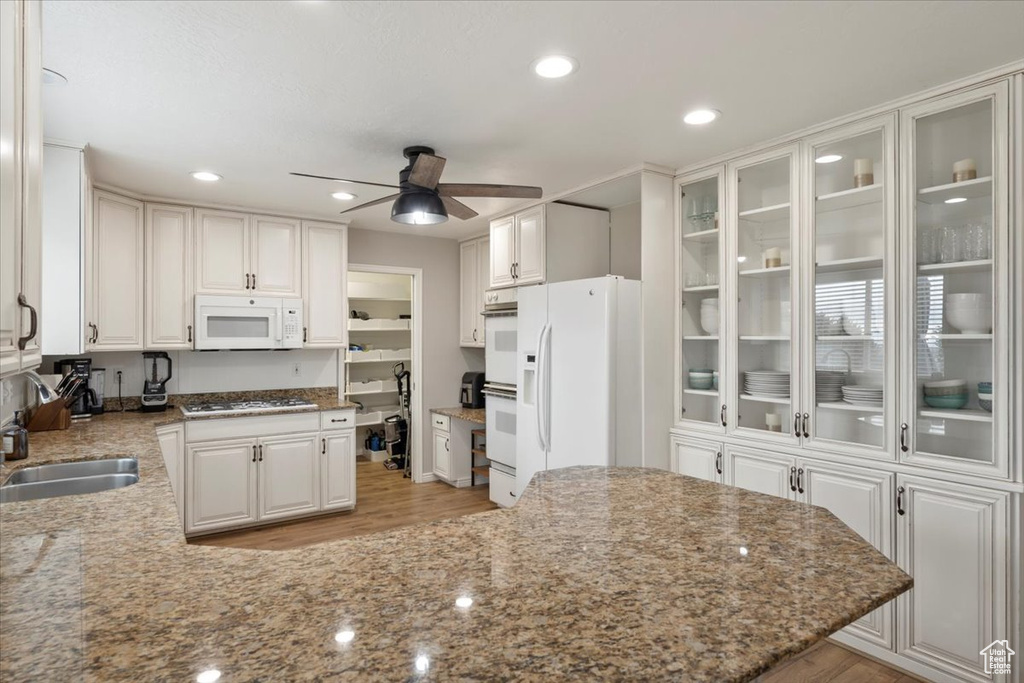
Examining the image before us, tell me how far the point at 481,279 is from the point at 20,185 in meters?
4.40

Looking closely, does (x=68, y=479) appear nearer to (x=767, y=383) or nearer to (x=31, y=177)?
(x=31, y=177)

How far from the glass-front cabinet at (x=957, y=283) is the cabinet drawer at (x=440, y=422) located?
12.1ft

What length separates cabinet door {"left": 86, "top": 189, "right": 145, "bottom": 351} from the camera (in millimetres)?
3730

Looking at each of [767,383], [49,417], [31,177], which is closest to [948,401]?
[767,383]

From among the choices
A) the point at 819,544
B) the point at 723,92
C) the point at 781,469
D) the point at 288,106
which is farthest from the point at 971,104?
the point at 288,106

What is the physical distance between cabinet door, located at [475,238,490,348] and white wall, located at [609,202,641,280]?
4.73 feet

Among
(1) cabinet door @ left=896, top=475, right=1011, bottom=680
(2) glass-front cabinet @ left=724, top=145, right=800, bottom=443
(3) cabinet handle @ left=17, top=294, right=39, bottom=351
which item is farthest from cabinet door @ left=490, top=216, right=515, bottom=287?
(3) cabinet handle @ left=17, top=294, right=39, bottom=351

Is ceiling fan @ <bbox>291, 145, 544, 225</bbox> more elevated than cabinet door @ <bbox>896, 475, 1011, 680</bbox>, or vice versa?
ceiling fan @ <bbox>291, 145, 544, 225</bbox>

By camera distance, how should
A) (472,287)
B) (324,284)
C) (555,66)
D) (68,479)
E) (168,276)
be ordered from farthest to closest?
(472,287) → (324,284) → (168,276) → (68,479) → (555,66)

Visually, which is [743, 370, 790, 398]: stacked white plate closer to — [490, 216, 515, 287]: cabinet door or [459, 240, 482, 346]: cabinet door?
[490, 216, 515, 287]: cabinet door

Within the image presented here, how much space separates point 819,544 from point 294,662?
4.02 ft

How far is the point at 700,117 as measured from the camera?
264 centimetres

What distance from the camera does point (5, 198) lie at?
3.23 feet

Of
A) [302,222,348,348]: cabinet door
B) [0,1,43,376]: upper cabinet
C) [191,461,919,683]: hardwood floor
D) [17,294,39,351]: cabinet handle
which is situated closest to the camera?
[0,1,43,376]: upper cabinet
